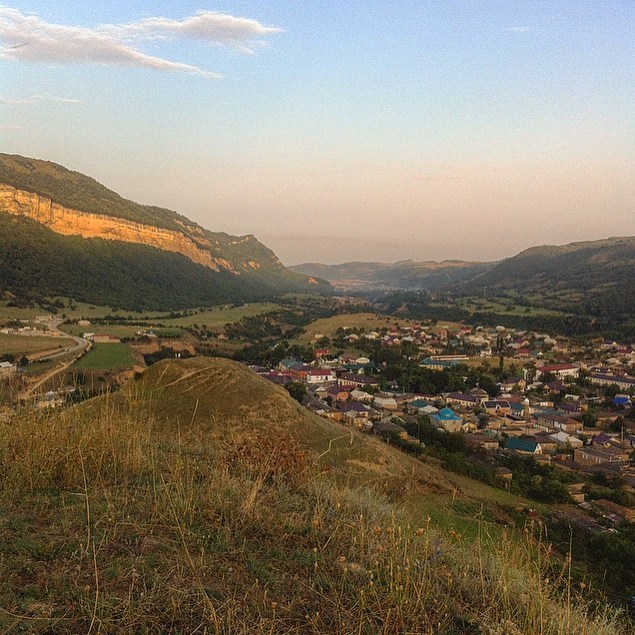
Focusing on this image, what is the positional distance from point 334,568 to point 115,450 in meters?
2.61

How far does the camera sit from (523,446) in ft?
79.7

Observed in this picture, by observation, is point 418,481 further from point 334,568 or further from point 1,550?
point 1,550

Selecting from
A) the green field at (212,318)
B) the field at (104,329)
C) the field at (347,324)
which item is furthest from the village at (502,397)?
the field at (104,329)

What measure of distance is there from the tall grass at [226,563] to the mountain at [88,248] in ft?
241

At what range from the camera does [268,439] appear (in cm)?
487

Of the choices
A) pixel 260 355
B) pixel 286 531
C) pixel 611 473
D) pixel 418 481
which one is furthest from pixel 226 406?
pixel 260 355

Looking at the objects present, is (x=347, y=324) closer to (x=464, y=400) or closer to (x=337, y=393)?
(x=337, y=393)

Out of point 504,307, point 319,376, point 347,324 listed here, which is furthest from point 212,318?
point 504,307

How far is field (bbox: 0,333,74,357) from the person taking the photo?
36284 millimetres

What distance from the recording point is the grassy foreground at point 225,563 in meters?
2.27

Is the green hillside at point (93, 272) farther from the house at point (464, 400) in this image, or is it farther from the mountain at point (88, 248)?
the house at point (464, 400)

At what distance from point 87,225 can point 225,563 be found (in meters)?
111

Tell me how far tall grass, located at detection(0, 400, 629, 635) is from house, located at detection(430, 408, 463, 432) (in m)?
25.2

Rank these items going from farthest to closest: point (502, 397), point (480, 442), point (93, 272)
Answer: point (93, 272), point (502, 397), point (480, 442)
